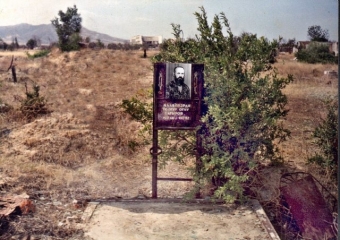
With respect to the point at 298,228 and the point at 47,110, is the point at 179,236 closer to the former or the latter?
the point at 298,228

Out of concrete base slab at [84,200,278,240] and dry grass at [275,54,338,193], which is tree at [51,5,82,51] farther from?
concrete base slab at [84,200,278,240]

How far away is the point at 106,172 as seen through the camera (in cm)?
827

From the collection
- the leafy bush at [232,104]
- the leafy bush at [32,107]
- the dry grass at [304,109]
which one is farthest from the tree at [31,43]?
the leafy bush at [232,104]

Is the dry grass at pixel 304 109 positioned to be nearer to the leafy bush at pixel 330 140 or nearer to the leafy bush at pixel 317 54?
the leafy bush at pixel 330 140

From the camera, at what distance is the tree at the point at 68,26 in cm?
3675

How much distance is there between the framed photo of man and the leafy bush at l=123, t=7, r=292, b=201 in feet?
0.52

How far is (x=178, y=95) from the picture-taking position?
6207 millimetres

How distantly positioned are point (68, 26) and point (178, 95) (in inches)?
1438

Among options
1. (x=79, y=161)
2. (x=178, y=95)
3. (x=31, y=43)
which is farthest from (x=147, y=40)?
(x=178, y=95)

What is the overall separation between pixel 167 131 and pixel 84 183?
6.35ft

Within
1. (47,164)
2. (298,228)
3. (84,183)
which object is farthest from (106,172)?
(298,228)

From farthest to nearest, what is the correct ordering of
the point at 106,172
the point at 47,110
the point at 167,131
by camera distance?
the point at 47,110 → the point at 106,172 → the point at 167,131

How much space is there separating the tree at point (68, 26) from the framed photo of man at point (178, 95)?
31.4 metres

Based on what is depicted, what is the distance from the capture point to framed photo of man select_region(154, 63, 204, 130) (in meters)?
6.14
